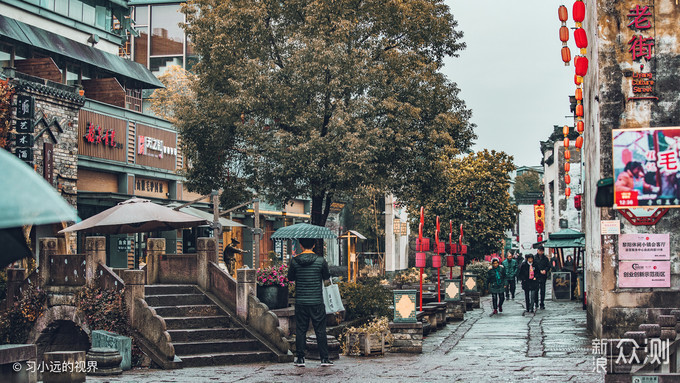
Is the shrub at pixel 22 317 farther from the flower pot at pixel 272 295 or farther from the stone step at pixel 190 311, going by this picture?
the flower pot at pixel 272 295

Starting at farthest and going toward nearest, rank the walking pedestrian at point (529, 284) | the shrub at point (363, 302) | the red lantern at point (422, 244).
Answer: the walking pedestrian at point (529, 284) → the red lantern at point (422, 244) → the shrub at point (363, 302)

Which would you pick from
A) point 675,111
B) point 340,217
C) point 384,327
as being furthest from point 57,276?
point 340,217

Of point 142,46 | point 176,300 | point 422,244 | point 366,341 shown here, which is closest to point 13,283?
point 176,300

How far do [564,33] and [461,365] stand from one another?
6.92 metres

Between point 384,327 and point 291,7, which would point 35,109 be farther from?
point 384,327

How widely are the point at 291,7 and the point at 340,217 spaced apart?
100 ft

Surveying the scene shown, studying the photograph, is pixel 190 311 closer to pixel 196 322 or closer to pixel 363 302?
pixel 196 322

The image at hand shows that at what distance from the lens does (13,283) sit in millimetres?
17328

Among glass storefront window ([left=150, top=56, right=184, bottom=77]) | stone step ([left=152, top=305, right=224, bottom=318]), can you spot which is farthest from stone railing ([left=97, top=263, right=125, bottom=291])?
glass storefront window ([left=150, top=56, right=184, bottom=77])

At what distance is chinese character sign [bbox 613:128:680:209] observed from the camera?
1190 cm

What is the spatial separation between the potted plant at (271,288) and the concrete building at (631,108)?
6451mm

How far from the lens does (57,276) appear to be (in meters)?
16.2

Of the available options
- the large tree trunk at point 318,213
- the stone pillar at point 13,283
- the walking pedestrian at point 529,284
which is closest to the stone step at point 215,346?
the stone pillar at point 13,283

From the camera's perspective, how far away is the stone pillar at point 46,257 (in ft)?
54.0
